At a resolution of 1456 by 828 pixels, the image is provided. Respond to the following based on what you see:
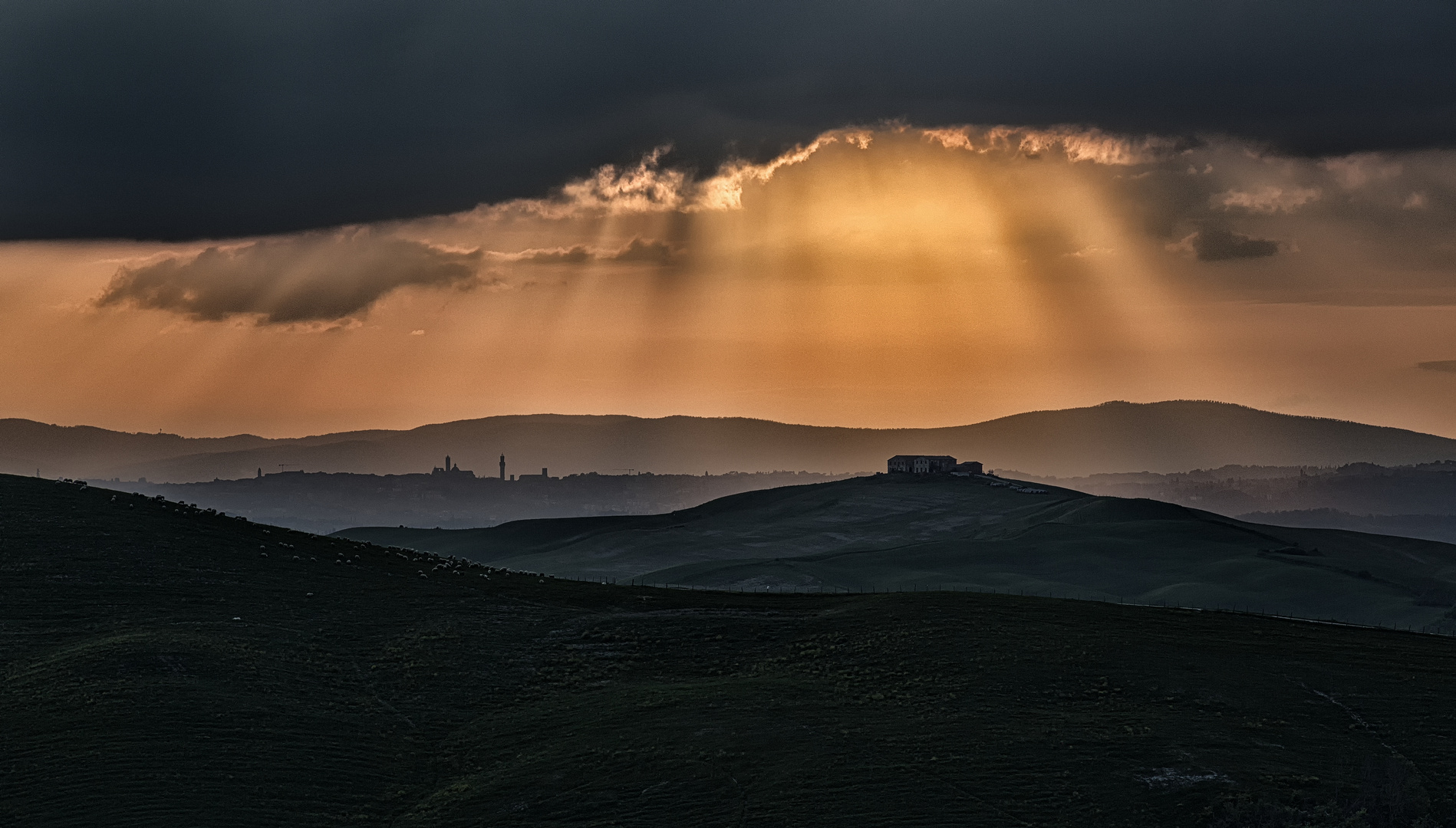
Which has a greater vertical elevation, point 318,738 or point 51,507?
point 51,507

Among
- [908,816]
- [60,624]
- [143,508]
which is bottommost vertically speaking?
[908,816]

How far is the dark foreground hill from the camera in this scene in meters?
78.9

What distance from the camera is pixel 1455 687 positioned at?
10562 centimetres

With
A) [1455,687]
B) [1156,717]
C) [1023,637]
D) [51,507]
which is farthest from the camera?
[51,507]

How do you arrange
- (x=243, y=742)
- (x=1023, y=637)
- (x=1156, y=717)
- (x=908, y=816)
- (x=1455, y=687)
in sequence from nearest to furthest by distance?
(x=908, y=816) < (x=243, y=742) < (x=1156, y=717) < (x=1455, y=687) < (x=1023, y=637)

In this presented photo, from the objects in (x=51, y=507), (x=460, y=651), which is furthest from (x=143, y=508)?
(x=460, y=651)

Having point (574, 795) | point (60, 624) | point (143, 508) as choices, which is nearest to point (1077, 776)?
point (574, 795)

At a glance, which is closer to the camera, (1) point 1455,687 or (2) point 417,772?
(2) point 417,772

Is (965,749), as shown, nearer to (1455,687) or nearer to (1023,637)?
(1023,637)

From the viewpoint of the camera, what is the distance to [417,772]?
282ft

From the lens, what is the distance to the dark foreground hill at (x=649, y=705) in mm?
78938

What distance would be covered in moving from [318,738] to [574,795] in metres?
18.4

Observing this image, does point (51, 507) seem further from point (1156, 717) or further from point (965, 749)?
point (1156, 717)

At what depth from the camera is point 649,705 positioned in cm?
9688
